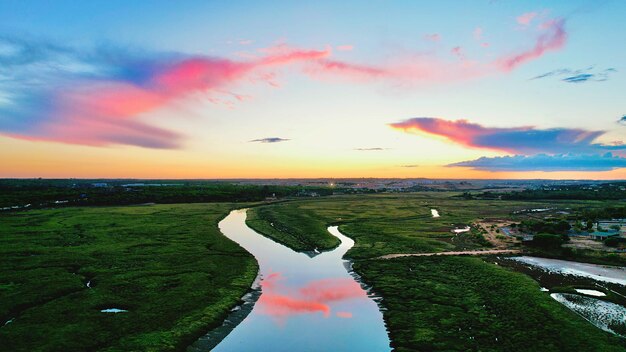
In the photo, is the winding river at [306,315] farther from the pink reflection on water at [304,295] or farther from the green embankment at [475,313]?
the green embankment at [475,313]

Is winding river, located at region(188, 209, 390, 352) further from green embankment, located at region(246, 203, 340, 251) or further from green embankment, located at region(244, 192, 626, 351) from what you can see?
green embankment, located at region(246, 203, 340, 251)

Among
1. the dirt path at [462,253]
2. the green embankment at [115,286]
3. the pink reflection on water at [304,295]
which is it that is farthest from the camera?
the dirt path at [462,253]

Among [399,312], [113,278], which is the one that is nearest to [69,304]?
[113,278]

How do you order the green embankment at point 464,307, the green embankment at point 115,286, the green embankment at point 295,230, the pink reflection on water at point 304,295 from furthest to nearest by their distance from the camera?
the green embankment at point 295,230 < the pink reflection on water at point 304,295 < the green embankment at point 115,286 < the green embankment at point 464,307

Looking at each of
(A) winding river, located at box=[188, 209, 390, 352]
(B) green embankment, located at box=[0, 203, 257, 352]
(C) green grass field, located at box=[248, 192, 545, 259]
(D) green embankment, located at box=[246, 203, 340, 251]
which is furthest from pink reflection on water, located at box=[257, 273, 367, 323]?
(D) green embankment, located at box=[246, 203, 340, 251]

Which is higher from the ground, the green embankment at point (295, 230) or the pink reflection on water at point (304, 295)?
the green embankment at point (295, 230)

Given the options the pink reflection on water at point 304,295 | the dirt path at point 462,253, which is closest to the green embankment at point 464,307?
the dirt path at point 462,253

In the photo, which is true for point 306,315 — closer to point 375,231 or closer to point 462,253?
point 462,253

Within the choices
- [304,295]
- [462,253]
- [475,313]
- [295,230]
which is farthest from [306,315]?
[295,230]
